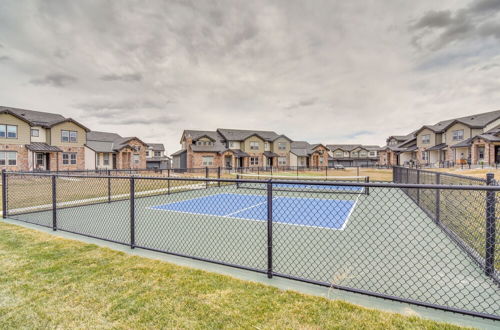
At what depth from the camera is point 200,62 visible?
50.8ft

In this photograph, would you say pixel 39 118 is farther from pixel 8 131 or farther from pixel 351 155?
pixel 351 155

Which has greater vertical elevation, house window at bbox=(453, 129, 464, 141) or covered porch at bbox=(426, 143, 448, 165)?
house window at bbox=(453, 129, 464, 141)

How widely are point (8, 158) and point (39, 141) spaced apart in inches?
152

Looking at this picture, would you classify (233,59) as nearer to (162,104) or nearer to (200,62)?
(200,62)

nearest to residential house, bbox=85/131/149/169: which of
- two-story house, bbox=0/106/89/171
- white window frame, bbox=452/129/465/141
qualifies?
two-story house, bbox=0/106/89/171

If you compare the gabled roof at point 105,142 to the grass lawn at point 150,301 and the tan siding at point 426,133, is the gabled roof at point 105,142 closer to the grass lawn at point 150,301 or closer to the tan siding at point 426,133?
the grass lawn at point 150,301

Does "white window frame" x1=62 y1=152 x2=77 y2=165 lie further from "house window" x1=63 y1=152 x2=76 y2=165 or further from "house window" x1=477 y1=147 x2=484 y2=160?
"house window" x1=477 y1=147 x2=484 y2=160

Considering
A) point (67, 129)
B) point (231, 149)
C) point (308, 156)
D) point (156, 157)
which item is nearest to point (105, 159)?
point (67, 129)

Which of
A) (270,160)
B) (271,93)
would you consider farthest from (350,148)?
(271,93)

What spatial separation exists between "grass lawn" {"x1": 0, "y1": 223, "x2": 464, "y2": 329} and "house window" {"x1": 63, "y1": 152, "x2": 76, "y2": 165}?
30772mm

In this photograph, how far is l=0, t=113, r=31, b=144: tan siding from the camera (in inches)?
917

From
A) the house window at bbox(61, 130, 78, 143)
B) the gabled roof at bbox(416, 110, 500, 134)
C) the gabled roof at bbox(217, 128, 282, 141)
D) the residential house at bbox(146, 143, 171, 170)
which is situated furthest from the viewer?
the residential house at bbox(146, 143, 171, 170)

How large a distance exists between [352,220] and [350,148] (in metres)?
69.8

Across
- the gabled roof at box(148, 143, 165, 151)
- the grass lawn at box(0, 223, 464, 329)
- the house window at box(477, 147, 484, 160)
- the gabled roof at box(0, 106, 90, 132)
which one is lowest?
the grass lawn at box(0, 223, 464, 329)
